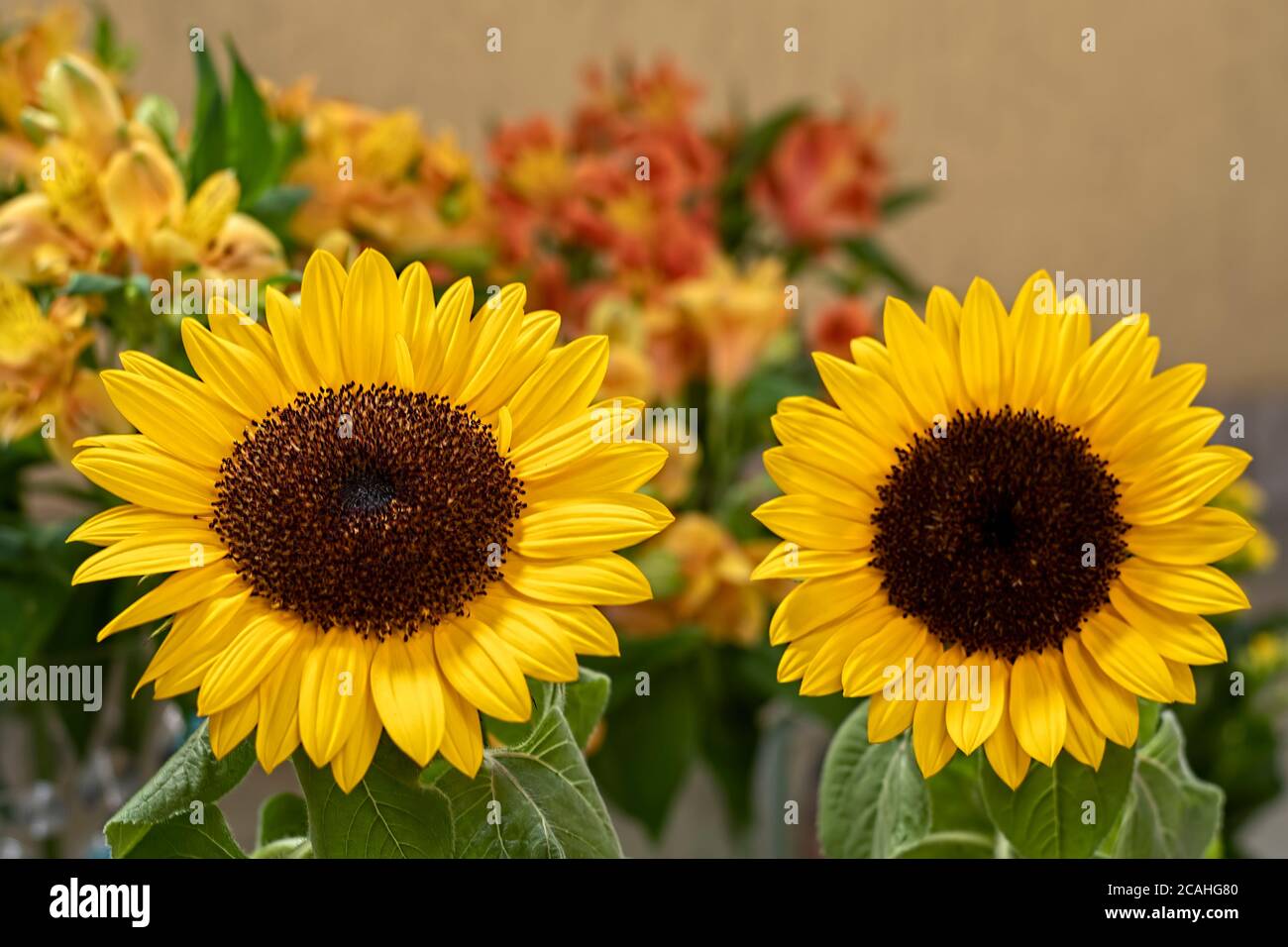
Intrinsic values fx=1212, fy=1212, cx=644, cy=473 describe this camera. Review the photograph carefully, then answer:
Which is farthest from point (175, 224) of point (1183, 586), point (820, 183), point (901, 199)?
point (901, 199)

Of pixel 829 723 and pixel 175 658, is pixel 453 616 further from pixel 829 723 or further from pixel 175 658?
pixel 829 723

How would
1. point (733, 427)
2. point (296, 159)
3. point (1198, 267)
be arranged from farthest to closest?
point (1198, 267)
point (733, 427)
point (296, 159)

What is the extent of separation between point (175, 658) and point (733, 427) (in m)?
0.32

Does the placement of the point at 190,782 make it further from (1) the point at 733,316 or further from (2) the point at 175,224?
(1) the point at 733,316

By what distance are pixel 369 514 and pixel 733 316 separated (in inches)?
10.7

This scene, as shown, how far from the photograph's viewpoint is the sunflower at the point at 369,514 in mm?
173

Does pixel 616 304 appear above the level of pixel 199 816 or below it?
above

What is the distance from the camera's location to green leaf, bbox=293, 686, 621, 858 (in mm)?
182

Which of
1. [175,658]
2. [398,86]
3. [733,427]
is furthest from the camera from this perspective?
[398,86]

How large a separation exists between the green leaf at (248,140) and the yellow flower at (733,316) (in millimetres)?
169

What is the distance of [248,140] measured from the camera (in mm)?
321
